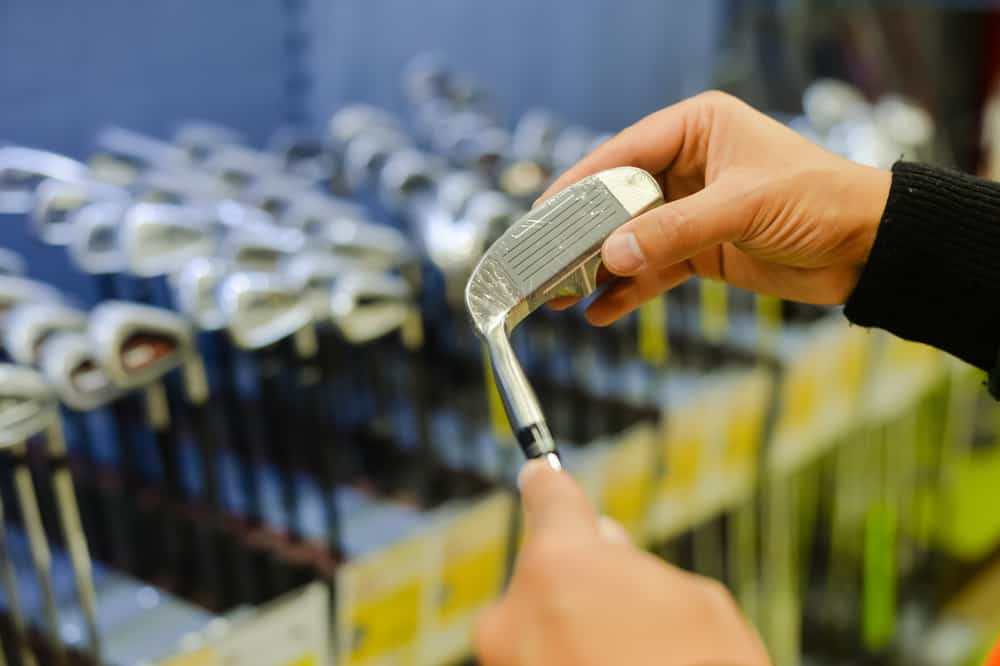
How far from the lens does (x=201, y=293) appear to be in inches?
55.1

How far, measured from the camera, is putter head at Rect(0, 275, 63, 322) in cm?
133

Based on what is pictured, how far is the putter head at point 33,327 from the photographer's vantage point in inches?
48.9

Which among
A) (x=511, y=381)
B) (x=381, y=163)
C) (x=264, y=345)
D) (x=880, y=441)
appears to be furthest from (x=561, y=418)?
(x=880, y=441)

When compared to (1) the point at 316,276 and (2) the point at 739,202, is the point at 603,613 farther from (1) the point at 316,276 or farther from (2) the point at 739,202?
(1) the point at 316,276

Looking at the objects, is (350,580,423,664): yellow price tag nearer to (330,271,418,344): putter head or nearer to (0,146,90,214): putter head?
(330,271,418,344): putter head

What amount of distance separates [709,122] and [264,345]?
0.65m

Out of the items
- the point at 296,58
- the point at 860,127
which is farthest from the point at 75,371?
the point at 860,127

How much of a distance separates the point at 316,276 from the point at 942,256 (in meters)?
0.78

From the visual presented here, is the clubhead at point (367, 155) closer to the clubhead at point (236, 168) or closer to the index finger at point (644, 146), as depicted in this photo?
the clubhead at point (236, 168)

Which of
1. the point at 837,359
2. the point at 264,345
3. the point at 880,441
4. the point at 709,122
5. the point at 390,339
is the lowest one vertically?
the point at 880,441

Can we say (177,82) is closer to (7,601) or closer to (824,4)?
(7,601)

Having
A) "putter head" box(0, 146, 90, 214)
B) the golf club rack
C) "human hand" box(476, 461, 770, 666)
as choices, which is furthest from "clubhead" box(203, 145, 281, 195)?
"human hand" box(476, 461, 770, 666)

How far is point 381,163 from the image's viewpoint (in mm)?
1945

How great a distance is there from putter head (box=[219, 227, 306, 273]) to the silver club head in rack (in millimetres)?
591
